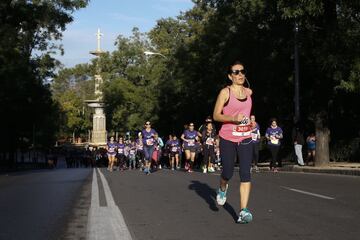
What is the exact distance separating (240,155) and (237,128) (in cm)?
33

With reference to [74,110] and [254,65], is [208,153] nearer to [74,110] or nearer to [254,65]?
[254,65]

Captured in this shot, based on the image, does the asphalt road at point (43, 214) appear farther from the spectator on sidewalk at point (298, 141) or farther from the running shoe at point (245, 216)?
the spectator on sidewalk at point (298, 141)

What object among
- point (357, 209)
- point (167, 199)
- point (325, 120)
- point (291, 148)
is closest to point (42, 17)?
point (291, 148)

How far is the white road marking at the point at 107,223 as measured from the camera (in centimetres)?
695

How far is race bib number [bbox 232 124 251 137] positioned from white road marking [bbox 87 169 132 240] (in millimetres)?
1746

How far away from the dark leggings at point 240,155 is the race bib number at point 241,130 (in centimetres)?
9

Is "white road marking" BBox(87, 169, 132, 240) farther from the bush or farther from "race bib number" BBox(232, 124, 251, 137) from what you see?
the bush

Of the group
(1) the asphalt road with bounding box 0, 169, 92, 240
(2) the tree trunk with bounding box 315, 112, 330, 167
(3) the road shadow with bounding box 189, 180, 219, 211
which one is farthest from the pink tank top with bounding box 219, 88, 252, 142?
(2) the tree trunk with bounding box 315, 112, 330, 167

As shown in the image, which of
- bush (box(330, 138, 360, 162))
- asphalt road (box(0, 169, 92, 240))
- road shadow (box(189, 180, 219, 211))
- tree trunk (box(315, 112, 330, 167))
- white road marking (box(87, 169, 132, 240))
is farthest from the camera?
bush (box(330, 138, 360, 162))

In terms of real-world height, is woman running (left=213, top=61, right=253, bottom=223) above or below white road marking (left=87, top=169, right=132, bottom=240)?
above

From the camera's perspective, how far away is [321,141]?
2220 centimetres

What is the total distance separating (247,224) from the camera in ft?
25.1

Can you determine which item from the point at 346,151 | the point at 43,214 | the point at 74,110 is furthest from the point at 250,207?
the point at 74,110

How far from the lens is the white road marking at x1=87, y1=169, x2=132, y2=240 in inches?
274
